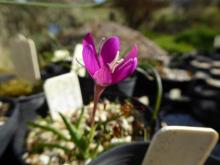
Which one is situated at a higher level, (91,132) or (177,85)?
(91,132)

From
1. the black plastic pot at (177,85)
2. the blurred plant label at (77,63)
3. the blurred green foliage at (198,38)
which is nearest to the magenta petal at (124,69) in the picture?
the blurred plant label at (77,63)

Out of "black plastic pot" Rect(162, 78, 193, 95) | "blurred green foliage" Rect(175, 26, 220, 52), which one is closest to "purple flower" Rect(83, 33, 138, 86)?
"black plastic pot" Rect(162, 78, 193, 95)

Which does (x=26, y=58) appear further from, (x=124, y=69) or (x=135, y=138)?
(x=124, y=69)

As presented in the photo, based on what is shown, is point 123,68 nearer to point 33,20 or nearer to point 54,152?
point 54,152

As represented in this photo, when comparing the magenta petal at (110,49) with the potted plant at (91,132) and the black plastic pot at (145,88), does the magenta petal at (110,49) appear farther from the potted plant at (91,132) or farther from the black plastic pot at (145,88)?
the black plastic pot at (145,88)

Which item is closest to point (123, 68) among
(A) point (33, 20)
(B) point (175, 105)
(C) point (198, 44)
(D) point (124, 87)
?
(D) point (124, 87)

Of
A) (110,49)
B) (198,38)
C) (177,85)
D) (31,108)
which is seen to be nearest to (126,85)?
(31,108)

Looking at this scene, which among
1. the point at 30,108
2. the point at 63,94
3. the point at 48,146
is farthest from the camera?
the point at 30,108
